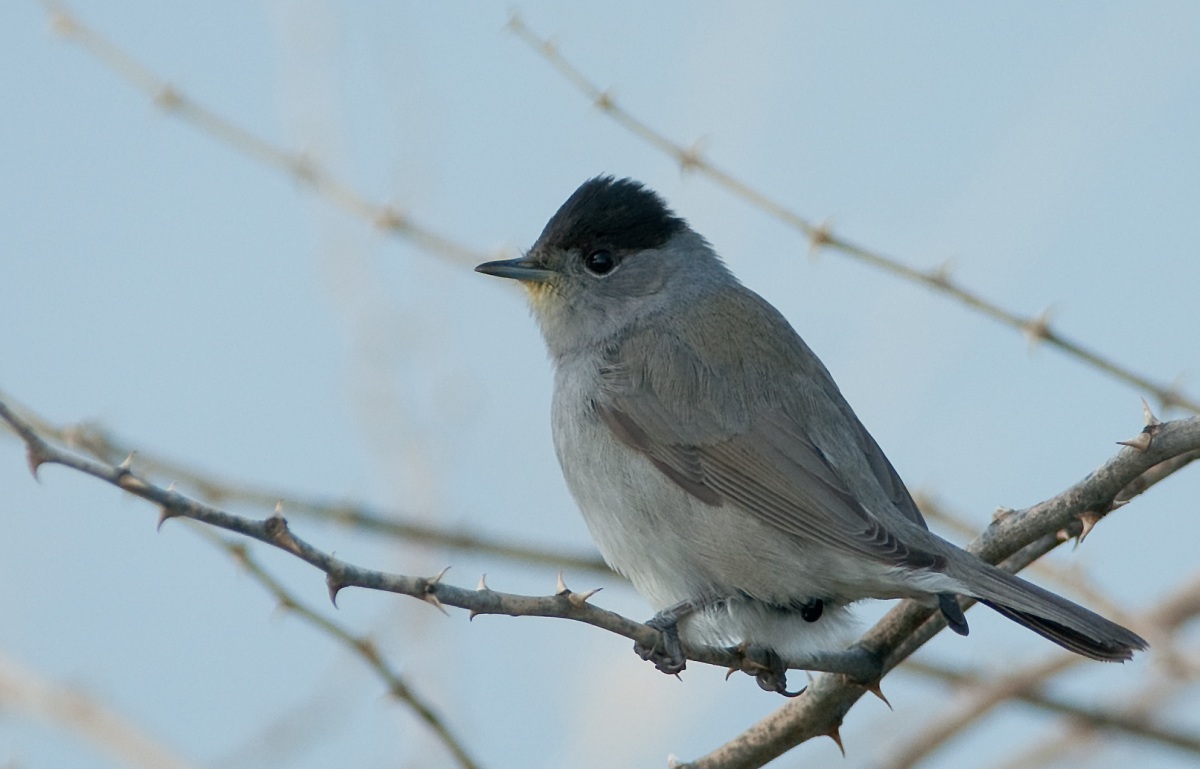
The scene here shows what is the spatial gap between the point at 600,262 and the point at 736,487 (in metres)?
1.39

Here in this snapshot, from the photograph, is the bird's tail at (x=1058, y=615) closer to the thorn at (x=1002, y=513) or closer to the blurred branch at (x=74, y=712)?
the thorn at (x=1002, y=513)

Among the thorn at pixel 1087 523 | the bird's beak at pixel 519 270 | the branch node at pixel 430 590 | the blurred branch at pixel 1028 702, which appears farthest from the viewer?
the bird's beak at pixel 519 270

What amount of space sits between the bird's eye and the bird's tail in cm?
213

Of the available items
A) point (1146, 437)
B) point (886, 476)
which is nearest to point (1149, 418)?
point (1146, 437)

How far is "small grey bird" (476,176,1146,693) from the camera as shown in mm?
3438

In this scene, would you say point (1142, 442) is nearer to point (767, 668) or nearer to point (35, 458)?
point (767, 668)

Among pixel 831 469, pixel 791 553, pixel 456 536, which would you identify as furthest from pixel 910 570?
pixel 456 536

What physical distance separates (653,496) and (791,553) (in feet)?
1.51

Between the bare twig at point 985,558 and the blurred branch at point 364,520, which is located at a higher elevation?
the blurred branch at point 364,520

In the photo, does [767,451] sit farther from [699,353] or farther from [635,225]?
[635,225]

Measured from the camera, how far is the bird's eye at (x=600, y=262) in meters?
5.05

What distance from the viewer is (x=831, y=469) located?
4.09 m

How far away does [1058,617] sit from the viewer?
3.30m

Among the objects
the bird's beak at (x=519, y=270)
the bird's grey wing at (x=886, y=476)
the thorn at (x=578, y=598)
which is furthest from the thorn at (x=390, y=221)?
the thorn at (x=578, y=598)
